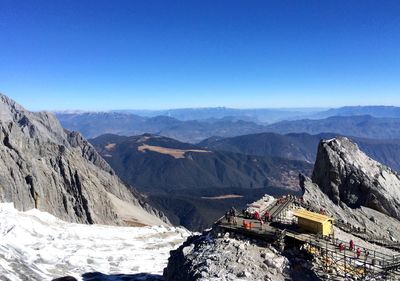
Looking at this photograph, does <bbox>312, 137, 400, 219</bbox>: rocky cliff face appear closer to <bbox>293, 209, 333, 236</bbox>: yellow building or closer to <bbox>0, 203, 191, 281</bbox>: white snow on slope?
<bbox>0, 203, 191, 281</bbox>: white snow on slope

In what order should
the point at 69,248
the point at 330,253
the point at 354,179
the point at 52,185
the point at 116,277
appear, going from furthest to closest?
the point at 52,185, the point at 354,179, the point at 69,248, the point at 116,277, the point at 330,253

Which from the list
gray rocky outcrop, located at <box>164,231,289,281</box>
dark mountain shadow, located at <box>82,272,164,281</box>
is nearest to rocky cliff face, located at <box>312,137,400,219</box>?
dark mountain shadow, located at <box>82,272,164,281</box>

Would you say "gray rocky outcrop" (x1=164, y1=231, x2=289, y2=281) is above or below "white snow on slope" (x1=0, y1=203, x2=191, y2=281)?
above

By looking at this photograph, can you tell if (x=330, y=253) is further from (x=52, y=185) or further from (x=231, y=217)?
(x=52, y=185)

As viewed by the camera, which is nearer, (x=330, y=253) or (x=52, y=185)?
(x=330, y=253)

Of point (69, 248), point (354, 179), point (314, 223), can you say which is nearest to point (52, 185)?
point (69, 248)

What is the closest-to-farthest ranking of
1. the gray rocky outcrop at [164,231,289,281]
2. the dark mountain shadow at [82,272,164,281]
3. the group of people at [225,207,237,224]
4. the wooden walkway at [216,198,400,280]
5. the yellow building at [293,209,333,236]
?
the gray rocky outcrop at [164,231,289,281]
the wooden walkway at [216,198,400,280]
the yellow building at [293,209,333,236]
the group of people at [225,207,237,224]
the dark mountain shadow at [82,272,164,281]
